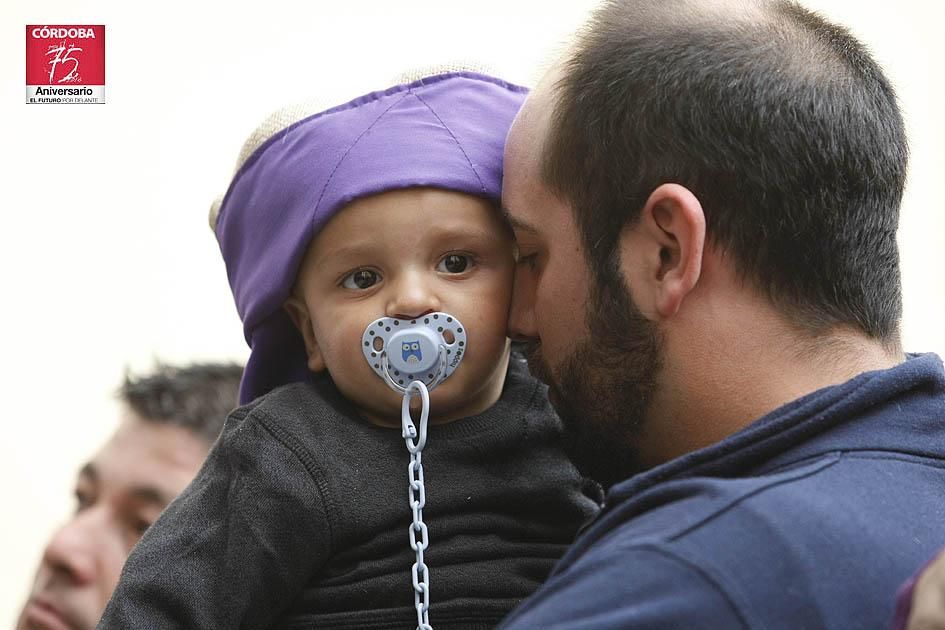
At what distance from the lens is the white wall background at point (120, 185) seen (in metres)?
4.44

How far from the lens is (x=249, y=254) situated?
73.4 inches

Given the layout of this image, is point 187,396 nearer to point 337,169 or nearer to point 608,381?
point 337,169

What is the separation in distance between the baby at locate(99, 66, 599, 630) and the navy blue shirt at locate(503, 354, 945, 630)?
33cm

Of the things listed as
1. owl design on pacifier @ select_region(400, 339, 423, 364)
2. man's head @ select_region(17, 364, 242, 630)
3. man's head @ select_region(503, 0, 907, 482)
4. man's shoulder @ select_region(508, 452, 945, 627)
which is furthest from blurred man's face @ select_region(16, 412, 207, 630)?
man's shoulder @ select_region(508, 452, 945, 627)

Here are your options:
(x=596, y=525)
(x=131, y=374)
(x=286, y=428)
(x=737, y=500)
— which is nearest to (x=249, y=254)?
(x=286, y=428)

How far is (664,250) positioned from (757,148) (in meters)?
0.16

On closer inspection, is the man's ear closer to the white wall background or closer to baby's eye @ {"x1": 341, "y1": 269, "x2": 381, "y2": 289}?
baby's eye @ {"x1": 341, "y1": 269, "x2": 381, "y2": 289}

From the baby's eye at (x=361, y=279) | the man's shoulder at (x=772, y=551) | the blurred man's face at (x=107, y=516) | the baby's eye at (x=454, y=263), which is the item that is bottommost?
the blurred man's face at (x=107, y=516)

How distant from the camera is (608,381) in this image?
165cm

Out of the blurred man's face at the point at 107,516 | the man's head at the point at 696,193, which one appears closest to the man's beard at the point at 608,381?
the man's head at the point at 696,193

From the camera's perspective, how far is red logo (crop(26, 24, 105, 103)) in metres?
3.99

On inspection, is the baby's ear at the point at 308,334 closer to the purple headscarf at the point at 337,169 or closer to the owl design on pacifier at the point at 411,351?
the purple headscarf at the point at 337,169

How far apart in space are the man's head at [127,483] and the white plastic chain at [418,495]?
121 centimetres

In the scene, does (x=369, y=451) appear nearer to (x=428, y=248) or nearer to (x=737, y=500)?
(x=428, y=248)
